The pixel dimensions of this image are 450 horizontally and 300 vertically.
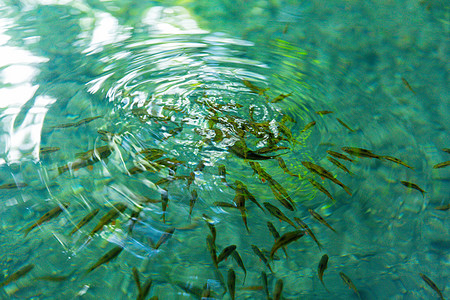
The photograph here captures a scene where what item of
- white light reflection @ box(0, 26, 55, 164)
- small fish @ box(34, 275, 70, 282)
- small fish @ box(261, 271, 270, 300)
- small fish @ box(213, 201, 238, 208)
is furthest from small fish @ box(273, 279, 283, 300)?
white light reflection @ box(0, 26, 55, 164)

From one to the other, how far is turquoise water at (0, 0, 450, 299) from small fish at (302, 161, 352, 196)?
61 mm

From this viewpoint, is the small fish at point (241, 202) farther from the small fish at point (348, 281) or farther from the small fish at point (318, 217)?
the small fish at point (348, 281)

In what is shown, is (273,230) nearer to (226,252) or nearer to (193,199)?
(226,252)

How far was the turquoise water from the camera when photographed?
181 cm

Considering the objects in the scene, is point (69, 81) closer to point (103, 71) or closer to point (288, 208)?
point (103, 71)

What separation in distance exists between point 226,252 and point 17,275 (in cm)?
108

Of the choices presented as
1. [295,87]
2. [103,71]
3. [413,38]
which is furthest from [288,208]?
[413,38]

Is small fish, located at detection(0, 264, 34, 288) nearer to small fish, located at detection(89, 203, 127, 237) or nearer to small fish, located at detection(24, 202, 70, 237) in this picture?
small fish, located at detection(24, 202, 70, 237)

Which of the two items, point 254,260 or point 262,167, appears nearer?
point 254,260

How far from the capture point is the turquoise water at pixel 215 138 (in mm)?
1807

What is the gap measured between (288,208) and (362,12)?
109 inches

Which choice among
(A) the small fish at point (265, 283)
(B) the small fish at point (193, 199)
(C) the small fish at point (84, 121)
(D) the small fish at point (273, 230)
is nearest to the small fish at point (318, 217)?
(D) the small fish at point (273, 230)

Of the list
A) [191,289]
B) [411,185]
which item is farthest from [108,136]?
[411,185]

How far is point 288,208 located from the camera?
2.10 meters
